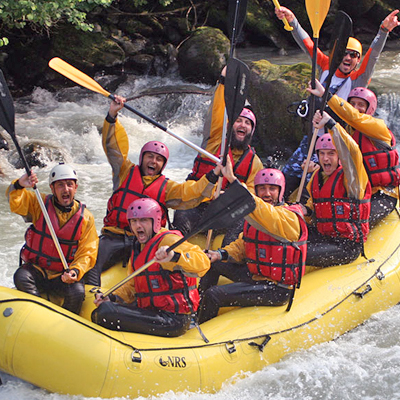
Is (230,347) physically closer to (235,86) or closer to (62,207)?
(62,207)

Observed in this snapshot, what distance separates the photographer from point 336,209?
4.57 metres

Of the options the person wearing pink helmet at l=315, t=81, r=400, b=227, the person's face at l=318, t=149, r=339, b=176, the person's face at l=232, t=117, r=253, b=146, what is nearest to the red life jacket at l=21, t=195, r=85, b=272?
the person's face at l=232, t=117, r=253, b=146

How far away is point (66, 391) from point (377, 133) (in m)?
3.12

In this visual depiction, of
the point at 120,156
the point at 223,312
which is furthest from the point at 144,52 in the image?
the point at 223,312

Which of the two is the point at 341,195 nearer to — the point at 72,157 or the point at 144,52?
the point at 72,157

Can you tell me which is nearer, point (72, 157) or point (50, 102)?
point (72, 157)

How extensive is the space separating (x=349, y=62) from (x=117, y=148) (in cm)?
223

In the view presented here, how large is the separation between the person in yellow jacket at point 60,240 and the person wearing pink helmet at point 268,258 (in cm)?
86

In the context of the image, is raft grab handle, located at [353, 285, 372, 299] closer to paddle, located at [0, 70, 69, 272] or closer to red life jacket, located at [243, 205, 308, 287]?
red life jacket, located at [243, 205, 308, 287]

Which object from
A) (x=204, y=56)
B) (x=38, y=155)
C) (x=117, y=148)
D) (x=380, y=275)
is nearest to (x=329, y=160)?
(x=380, y=275)

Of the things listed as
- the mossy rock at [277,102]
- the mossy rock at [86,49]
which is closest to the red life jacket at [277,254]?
the mossy rock at [277,102]

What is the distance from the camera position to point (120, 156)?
4656mm

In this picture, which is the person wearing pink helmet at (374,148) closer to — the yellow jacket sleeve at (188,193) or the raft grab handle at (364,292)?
the raft grab handle at (364,292)

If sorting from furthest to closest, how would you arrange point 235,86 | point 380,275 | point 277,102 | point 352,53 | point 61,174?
point 277,102
point 352,53
point 380,275
point 235,86
point 61,174
